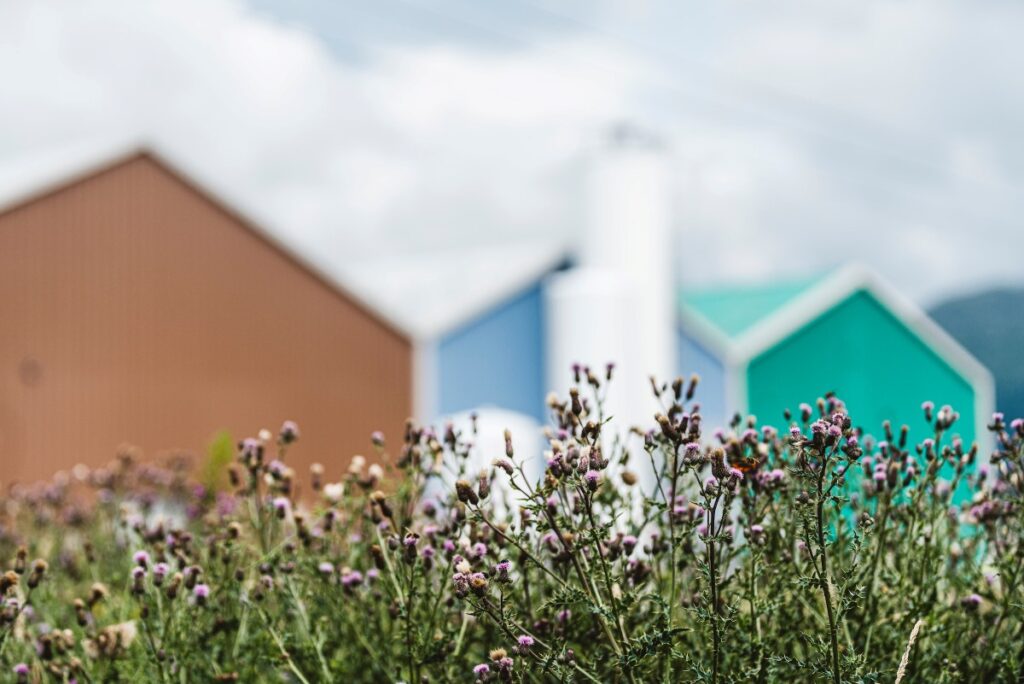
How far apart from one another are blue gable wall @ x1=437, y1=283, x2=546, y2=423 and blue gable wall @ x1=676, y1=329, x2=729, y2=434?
233cm

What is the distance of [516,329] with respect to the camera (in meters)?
18.6

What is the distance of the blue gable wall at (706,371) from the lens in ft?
61.6

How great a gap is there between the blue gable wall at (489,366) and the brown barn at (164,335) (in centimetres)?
65

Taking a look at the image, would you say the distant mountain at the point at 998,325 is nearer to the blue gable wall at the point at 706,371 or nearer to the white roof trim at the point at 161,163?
the blue gable wall at the point at 706,371

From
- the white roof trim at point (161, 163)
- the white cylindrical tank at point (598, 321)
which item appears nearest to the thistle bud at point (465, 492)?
the white cylindrical tank at point (598, 321)

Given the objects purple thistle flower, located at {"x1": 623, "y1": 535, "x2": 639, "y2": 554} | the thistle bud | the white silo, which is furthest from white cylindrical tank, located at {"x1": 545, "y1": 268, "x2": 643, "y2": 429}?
the thistle bud

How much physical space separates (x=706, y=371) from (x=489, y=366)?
3.50 meters

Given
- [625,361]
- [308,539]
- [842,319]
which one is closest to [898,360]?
[842,319]

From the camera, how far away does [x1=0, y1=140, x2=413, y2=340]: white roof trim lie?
15.9 metres

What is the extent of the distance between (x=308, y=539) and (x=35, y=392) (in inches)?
525

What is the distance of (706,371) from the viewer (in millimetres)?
19109

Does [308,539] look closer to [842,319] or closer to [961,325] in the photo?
[961,325]

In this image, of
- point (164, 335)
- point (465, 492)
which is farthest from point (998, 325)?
point (164, 335)

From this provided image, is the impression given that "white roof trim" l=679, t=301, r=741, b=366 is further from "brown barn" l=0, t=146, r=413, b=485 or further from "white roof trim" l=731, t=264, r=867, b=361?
"brown barn" l=0, t=146, r=413, b=485
